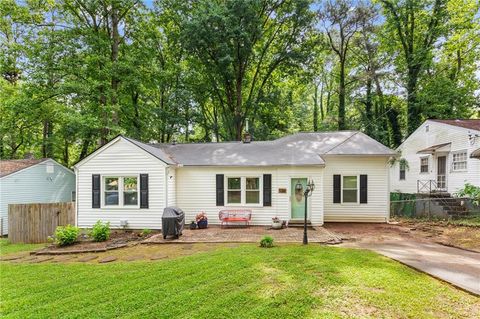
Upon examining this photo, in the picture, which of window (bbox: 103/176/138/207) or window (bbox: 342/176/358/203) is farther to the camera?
window (bbox: 342/176/358/203)

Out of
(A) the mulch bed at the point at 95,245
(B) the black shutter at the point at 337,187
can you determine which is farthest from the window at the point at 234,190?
(B) the black shutter at the point at 337,187

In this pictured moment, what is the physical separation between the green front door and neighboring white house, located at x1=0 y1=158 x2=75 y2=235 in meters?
14.5

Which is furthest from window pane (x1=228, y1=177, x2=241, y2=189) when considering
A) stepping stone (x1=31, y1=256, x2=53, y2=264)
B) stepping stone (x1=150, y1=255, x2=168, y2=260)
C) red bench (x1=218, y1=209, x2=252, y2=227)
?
stepping stone (x1=31, y1=256, x2=53, y2=264)

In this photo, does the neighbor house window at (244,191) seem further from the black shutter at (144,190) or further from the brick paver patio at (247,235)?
the black shutter at (144,190)

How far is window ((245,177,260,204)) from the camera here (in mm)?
12172

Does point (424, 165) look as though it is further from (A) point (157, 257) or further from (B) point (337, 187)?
(A) point (157, 257)

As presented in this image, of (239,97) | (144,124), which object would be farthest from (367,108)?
(144,124)

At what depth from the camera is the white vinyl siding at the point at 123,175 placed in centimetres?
1145

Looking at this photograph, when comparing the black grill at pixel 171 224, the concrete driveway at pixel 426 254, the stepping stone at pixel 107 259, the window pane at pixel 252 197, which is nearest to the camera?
the concrete driveway at pixel 426 254

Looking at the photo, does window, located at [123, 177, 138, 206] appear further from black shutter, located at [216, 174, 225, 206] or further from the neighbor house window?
the neighbor house window

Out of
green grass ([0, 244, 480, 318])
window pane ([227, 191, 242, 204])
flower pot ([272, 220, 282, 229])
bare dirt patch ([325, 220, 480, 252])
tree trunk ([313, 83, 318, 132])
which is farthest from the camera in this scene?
tree trunk ([313, 83, 318, 132])

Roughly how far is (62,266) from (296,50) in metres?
20.8

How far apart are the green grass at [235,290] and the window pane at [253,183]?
5.54m

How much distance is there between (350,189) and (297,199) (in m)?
3.17
